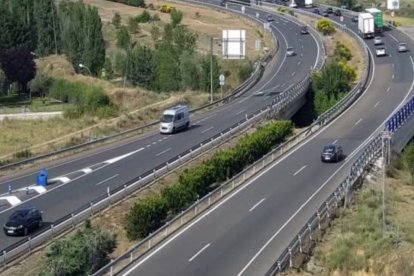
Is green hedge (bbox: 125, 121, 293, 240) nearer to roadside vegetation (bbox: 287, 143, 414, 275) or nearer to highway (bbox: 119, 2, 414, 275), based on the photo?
highway (bbox: 119, 2, 414, 275)

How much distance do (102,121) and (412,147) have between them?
30453 mm

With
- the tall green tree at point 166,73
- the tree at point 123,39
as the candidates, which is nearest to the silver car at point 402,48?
the tall green tree at point 166,73

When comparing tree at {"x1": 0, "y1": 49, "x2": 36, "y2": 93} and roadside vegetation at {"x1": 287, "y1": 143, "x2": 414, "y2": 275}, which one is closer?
roadside vegetation at {"x1": 287, "y1": 143, "x2": 414, "y2": 275}

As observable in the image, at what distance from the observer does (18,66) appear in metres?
100

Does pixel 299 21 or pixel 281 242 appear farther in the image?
pixel 299 21

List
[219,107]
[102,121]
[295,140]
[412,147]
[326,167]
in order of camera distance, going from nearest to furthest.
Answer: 1. [326,167]
2. [412,147]
3. [295,140]
4. [102,121]
5. [219,107]

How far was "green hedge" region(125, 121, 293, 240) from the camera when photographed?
130ft

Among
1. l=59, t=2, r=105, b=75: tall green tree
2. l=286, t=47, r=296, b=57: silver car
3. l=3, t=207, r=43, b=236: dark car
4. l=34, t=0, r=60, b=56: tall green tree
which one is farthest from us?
l=34, t=0, r=60, b=56: tall green tree

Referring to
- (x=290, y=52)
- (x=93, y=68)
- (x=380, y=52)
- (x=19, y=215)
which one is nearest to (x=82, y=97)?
(x=93, y=68)

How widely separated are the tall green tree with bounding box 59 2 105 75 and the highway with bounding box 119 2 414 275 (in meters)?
45.7

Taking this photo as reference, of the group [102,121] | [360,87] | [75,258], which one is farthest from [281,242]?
[360,87]

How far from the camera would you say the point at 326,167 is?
52.9 metres

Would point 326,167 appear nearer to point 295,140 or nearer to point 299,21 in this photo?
point 295,140

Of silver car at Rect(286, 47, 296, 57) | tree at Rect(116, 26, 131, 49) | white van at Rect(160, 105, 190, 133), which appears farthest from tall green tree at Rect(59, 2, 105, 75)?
white van at Rect(160, 105, 190, 133)
